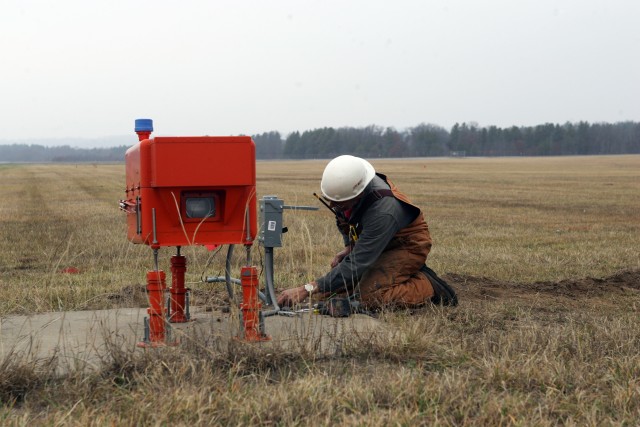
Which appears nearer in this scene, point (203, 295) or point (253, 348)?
point (253, 348)

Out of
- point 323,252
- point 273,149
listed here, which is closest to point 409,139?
point 273,149

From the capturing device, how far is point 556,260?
35.9 ft

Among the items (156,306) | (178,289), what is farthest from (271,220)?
(156,306)

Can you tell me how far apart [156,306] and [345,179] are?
1.98 metres

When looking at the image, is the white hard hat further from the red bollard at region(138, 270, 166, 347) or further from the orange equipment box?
the red bollard at region(138, 270, 166, 347)

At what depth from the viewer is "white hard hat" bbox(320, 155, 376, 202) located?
6496 mm

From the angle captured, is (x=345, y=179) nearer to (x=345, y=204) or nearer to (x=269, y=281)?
(x=345, y=204)

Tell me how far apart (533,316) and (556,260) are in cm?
457

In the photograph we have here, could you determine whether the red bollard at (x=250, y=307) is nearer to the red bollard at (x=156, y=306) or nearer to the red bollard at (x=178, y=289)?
the red bollard at (x=156, y=306)

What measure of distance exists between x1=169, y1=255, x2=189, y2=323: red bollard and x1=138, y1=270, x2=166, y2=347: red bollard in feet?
3.28

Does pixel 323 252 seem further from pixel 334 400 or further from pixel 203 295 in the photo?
pixel 334 400

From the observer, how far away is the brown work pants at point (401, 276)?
6.73 metres

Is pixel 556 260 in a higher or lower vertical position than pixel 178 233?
lower

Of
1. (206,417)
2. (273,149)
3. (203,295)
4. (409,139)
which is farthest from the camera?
(273,149)
